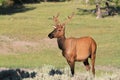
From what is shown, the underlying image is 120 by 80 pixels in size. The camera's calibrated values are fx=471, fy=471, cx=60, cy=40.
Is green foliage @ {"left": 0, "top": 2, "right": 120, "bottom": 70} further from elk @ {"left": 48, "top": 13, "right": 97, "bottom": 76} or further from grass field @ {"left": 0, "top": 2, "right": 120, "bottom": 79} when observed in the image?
elk @ {"left": 48, "top": 13, "right": 97, "bottom": 76}

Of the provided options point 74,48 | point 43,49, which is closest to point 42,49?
point 43,49

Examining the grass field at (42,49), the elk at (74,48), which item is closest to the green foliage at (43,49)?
the grass field at (42,49)

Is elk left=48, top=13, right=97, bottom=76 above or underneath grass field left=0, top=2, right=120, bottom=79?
above

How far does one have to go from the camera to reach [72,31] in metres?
38.0

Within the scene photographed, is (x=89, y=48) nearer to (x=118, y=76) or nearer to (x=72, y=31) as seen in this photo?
(x=118, y=76)

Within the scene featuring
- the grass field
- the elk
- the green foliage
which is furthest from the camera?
the green foliage

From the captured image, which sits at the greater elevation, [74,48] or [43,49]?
[74,48]

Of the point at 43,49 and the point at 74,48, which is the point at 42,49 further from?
the point at 74,48

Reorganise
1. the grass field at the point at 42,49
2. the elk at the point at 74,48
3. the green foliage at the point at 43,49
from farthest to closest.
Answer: the green foliage at the point at 43,49 < the grass field at the point at 42,49 < the elk at the point at 74,48

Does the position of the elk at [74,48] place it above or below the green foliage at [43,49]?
above

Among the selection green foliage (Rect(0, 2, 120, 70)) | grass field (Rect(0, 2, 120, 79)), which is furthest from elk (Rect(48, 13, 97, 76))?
green foliage (Rect(0, 2, 120, 70))

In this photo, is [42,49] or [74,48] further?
[42,49]

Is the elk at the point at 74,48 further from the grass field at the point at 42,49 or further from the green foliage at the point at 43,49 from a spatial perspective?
the green foliage at the point at 43,49

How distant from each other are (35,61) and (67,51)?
32.5 feet
